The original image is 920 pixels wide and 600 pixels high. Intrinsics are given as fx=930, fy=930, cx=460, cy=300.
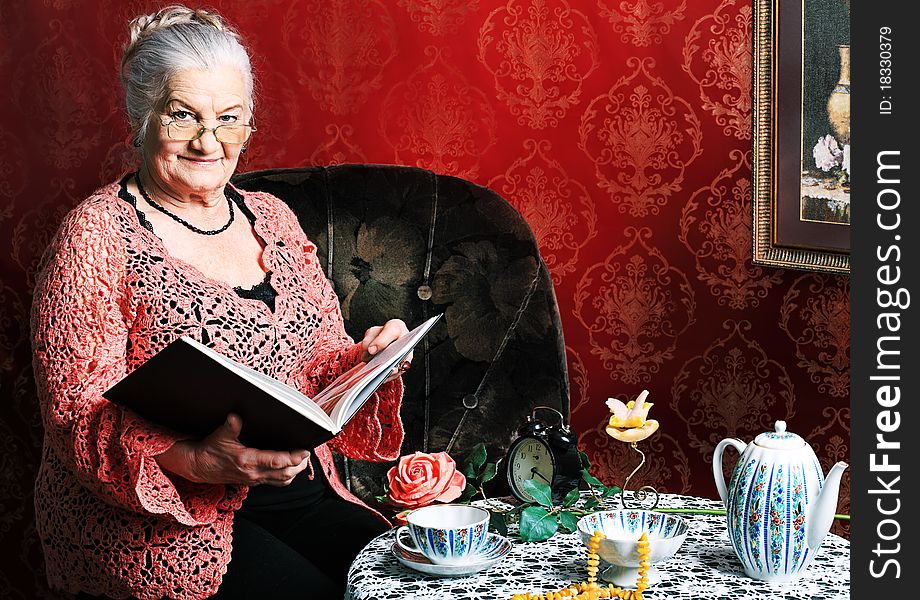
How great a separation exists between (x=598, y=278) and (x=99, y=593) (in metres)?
1.56

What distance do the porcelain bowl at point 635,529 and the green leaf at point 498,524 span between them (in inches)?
5.4

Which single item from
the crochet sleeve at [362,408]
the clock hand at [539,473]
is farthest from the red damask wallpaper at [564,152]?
the clock hand at [539,473]

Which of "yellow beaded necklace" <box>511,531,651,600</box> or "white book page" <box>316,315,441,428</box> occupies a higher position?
"white book page" <box>316,315,441,428</box>

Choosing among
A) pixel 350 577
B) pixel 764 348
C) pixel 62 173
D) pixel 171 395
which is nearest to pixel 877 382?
pixel 350 577

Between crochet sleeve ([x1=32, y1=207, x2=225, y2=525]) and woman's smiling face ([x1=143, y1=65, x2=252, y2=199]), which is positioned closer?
crochet sleeve ([x1=32, y1=207, x2=225, y2=525])

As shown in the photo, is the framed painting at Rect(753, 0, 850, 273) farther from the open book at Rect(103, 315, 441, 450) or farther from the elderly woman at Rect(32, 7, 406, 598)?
the open book at Rect(103, 315, 441, 450)

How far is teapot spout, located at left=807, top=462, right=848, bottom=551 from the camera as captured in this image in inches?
50.7

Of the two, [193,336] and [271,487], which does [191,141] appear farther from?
[271,487]

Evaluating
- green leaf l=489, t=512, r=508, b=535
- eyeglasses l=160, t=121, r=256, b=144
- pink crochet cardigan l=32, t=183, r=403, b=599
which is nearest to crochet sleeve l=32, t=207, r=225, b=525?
pink crochet cardigan l=32, t=183, r=403, b=599

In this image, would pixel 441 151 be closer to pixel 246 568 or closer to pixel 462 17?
pixel 462 17

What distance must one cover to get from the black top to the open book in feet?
1.17

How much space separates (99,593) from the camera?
1.67 meters

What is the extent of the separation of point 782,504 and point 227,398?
80 cm

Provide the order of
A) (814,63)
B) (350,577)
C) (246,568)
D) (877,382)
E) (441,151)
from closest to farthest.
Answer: (877,382)
(350,577)
(246,568)
(814,63)
(441,151)
